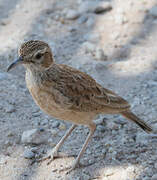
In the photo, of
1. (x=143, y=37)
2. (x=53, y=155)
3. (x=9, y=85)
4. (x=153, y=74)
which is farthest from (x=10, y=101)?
(x=143, y=37)

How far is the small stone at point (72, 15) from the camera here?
932 cm

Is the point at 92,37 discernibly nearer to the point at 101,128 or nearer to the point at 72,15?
the point at 72,15

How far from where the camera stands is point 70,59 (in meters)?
8.15

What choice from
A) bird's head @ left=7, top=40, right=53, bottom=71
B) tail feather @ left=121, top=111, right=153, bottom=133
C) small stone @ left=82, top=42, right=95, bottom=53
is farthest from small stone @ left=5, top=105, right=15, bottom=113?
small stone @ left=82, top=42, right=95, bottom=53

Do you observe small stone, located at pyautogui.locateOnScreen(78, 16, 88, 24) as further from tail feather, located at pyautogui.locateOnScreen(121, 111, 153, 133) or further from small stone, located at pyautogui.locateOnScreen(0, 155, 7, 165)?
small stone, located at pyautogui.locateOnScreen(0, 155, 7, 165)

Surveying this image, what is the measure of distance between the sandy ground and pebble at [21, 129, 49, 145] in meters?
0.06

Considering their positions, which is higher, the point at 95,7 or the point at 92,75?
the point at 95,7

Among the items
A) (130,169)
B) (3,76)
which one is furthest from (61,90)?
(3,76)

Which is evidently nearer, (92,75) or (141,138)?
(141,138)

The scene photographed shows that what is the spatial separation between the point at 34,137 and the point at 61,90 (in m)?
1.14

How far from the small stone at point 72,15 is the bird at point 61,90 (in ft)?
13.1

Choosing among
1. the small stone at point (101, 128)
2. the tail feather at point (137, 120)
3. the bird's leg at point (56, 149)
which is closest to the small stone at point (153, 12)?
the small stone at point (101, 128)

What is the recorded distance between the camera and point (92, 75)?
25.1 feet

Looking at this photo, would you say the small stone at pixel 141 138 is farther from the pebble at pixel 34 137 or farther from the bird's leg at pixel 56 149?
the pebble at pixel 34 137
